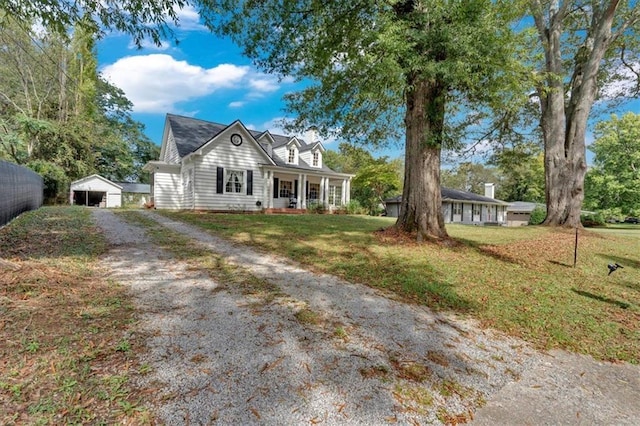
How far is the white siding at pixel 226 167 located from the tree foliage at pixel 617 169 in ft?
99.8

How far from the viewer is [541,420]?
1.90 metres

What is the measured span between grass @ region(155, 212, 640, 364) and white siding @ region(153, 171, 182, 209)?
37.9 feet

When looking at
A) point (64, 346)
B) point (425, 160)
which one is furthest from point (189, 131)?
point (64, 346)

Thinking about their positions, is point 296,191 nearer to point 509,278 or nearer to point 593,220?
point 509,278

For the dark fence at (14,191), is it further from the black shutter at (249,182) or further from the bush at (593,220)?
the bush at (593,220)

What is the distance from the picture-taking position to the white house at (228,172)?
16250 mm

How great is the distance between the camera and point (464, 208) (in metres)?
31.9

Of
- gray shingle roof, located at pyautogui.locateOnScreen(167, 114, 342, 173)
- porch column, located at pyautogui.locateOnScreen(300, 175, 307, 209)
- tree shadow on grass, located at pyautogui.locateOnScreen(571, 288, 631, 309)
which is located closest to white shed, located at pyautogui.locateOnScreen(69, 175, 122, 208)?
gray shingle roof, located at pyautogui.locateOnScreen(167, 114, 342, 173)

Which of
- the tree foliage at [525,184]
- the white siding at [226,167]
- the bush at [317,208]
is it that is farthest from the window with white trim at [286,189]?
the tree foliage at [525,184]

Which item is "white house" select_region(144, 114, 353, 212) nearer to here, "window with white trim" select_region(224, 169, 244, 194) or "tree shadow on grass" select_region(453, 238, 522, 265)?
"window with white trim" select_region(224, 169, 244, 194)

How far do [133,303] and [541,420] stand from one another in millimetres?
3555

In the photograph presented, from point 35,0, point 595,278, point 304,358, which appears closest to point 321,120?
point 35,0

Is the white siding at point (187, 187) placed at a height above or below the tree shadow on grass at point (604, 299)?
above

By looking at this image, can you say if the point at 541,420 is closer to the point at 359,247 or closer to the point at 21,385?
the point at 21,385
